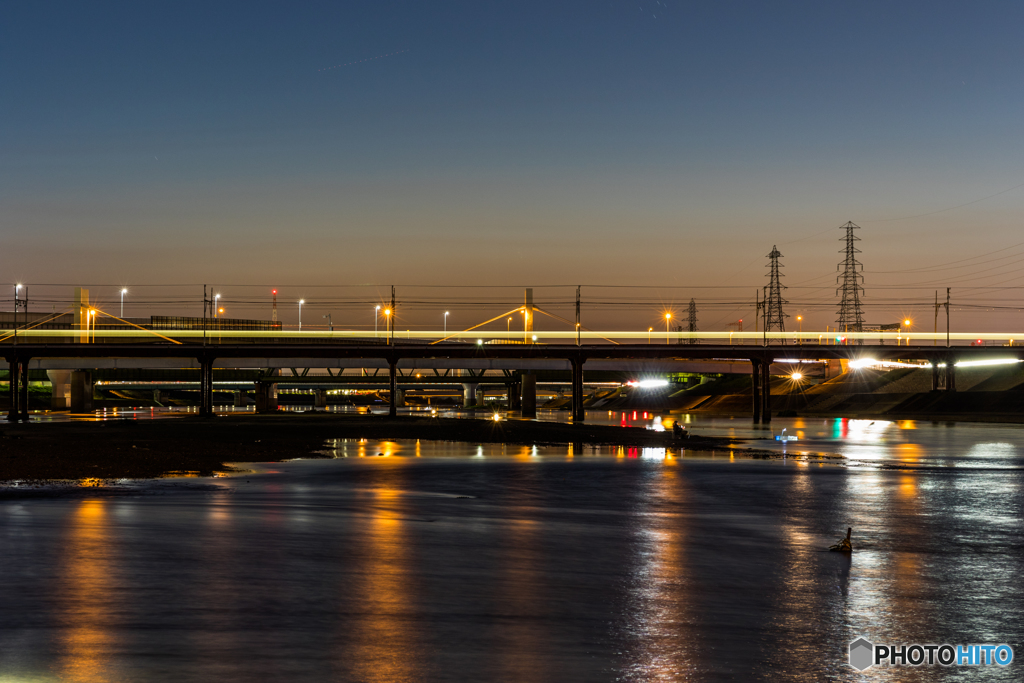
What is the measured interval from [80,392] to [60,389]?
495 cm

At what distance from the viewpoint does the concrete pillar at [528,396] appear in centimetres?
13862

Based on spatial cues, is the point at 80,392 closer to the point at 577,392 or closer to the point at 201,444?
the point at 577,392

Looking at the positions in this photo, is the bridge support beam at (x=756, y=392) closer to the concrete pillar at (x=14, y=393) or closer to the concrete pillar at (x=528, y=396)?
the concrete pillar at (x=528, y=396)

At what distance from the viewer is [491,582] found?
15.1m

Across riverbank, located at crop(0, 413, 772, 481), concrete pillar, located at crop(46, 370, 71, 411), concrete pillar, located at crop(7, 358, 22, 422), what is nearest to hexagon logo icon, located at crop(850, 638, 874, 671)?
riverbank, located at crop(0, 413, 772, 481)

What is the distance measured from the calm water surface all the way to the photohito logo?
23cm

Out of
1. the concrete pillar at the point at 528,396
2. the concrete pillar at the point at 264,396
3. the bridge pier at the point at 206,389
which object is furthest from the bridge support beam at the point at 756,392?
the concrete pillar at the point at 264,396

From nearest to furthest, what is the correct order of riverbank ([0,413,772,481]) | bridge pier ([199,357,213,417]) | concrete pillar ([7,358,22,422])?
riverbank ([0,413,772,481])
concrete pillar ([7,358,22,422])
bridge pier ([199,357,213,417])

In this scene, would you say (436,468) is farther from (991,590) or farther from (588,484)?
(991,590)

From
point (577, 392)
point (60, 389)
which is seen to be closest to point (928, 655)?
point (577, 392)

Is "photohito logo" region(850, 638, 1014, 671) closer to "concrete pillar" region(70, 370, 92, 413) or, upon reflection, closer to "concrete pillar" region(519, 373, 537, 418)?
"concrete pillar" region(519, 373, 537, 418)

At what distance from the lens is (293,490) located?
29.1 metres

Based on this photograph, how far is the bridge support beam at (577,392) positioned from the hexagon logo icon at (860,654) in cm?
9495

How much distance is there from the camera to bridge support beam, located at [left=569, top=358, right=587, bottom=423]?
362ft
